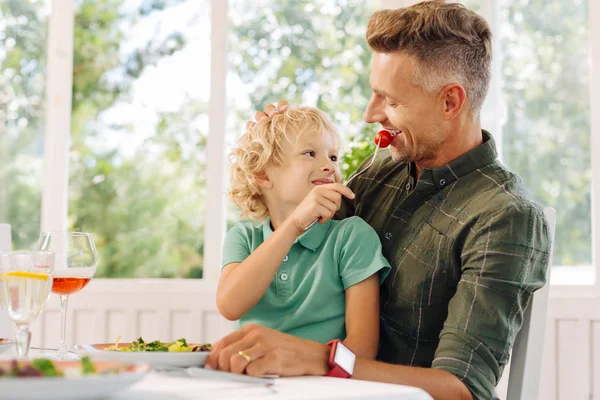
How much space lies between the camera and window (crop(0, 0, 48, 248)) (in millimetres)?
3406

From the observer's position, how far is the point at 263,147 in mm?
1857

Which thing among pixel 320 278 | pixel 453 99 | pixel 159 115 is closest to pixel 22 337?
pixel 320 278

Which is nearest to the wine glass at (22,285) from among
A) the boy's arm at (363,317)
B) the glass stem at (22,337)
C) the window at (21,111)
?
the glass stem at (22,337)

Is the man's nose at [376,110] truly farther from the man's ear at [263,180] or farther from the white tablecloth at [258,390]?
the white tablecloth at [258,390]

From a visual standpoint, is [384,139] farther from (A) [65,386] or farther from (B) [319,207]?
(A) [65,386]

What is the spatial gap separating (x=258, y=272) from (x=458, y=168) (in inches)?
19.5

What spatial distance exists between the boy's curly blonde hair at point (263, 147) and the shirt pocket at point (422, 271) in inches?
13.5

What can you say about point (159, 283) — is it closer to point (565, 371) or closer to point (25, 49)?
point (25, 49)

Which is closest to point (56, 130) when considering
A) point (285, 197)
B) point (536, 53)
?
point (285, 197)

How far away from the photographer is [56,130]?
3355 mm

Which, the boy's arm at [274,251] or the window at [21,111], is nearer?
the boy's arm at [274,251]

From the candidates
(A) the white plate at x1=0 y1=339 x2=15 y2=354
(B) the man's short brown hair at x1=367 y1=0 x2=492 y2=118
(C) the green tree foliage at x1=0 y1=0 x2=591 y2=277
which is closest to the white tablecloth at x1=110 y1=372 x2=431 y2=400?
(A) the white plate at x1=0 y1=339 x2=15 y2=354

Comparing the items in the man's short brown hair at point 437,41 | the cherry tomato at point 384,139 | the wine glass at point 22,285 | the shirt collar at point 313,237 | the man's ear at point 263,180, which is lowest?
the wine glass at point 22,285

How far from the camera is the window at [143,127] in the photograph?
3.40 metres
